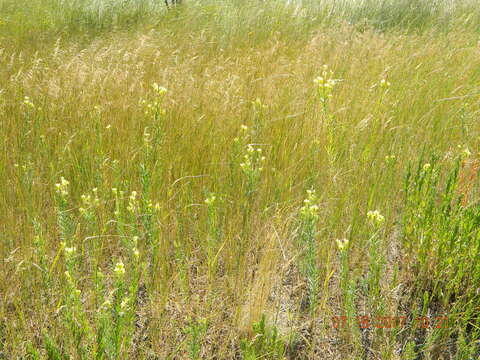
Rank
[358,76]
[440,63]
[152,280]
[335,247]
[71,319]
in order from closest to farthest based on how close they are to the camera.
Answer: [71,319], [152,280], [335,247], [358,76], [440,63]

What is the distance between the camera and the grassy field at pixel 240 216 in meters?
1.73

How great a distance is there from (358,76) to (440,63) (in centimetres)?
87

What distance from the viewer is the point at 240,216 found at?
2.25 meters

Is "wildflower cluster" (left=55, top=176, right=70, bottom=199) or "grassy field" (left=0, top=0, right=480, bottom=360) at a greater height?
"wildflower cluster" (left=55, top=176, right=70, bottom=199)

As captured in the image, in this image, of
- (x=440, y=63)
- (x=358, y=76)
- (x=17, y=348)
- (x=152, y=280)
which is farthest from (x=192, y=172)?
(x=440, y=63)

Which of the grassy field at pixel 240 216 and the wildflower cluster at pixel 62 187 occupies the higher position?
the wildflower cluster at pixel 62 187

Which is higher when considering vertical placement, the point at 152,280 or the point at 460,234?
the point at 460,234

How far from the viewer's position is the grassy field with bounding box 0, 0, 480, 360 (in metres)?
1.73

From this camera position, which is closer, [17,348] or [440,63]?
[17,348]

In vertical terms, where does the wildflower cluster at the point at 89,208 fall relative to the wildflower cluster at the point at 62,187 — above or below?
below

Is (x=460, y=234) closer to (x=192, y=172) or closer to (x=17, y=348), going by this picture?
(x=192, y=172)

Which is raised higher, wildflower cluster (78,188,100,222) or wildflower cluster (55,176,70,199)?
wildflower cluster (55,176,70,199)

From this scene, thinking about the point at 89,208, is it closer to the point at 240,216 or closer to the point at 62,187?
the point at 62,187

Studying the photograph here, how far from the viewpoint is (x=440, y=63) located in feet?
13.3
